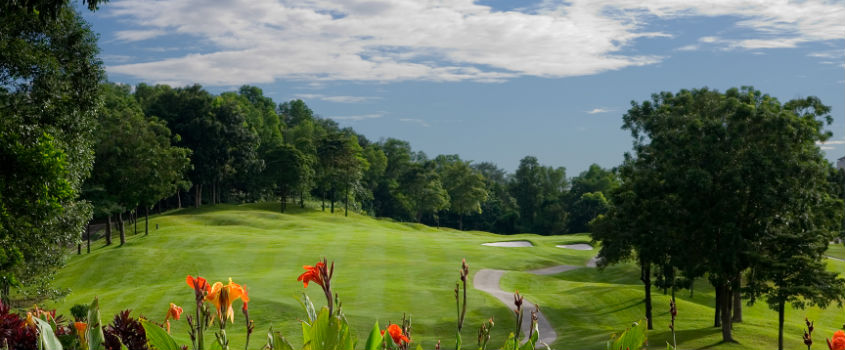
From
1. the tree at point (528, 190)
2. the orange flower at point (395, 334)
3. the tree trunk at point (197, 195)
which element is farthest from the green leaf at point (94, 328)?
the tree at point (528, 190)

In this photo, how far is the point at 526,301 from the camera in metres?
31.5

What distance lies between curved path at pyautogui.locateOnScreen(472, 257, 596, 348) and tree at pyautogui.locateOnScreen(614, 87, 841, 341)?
20.6ft

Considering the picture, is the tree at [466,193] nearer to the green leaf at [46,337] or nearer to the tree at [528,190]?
the tree at [528,190]

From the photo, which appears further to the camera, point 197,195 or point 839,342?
point 197,195

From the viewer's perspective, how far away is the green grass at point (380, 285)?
1039 inches

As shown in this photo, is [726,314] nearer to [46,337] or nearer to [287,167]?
[46,337]

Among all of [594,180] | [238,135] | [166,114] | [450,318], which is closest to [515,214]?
[594,180]

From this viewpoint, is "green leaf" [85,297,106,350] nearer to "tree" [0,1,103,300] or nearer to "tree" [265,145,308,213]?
"tree" [0,1,103,300]

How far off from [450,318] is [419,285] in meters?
7.20

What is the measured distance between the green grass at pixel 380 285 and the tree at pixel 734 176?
3.64 metres

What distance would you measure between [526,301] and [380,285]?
748cm

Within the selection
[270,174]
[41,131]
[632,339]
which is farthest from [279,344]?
[270,174]

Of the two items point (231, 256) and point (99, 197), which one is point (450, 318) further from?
point (99, 197)

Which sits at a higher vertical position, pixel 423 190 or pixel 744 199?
pixel 744 199
